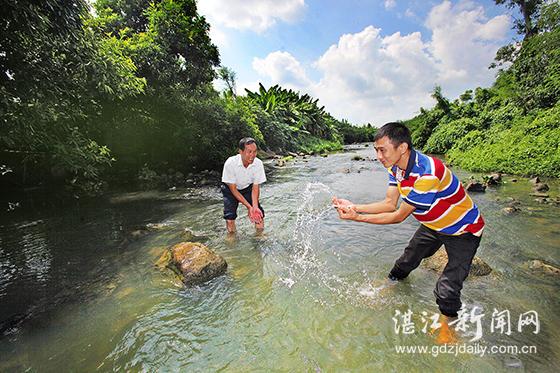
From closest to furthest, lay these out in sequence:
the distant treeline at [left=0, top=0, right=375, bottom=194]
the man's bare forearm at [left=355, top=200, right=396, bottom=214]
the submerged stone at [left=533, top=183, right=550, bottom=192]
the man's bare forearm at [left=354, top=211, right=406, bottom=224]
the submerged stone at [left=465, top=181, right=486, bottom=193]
Answer: the man's bare forearm at [left=354, top=211, right=406, bottom=224], the man's bare forearm at [left=355, top=200, right=396, bottom=214], the distant treeline at [left=0, top=0, right=375, bottom=194], the submerged stone at [left=533, top=183, right=550, bottom=192], the submerged stone at [left=465, top=181, right=486, bottom=193]

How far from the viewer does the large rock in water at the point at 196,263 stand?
4109 mm

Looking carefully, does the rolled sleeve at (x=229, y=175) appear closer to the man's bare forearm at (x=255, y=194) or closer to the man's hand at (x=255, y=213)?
the man's bare forearm at (x=255, y=194)

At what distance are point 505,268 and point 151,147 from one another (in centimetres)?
1936

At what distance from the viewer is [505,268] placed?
4.23 m

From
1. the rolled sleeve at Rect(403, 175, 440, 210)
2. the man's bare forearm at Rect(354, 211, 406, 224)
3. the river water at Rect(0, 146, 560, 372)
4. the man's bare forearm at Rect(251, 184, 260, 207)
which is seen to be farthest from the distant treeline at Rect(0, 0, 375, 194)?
the rolled sleeve at Rect(403, 175, 440, 210)

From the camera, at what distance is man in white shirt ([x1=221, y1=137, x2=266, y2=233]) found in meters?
5.43

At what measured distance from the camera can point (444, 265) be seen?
13.9 ft

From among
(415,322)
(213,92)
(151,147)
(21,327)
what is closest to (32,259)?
(21,327)

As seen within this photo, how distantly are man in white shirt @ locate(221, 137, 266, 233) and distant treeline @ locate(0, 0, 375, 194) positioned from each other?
5.17 metres

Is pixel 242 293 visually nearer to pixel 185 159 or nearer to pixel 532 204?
pixel 532 204

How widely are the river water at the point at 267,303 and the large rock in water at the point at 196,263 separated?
182 mm

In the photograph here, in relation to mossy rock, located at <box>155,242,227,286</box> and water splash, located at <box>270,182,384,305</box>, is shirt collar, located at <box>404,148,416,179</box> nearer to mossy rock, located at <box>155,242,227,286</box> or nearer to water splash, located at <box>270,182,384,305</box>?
water splash, located at <box>270,182,384,305</box>

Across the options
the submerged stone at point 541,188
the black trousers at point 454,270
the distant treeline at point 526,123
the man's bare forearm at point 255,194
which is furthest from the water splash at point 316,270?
the distant treeline at point 526,123

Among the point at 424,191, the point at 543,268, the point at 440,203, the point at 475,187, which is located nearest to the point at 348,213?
the point at 424,191
